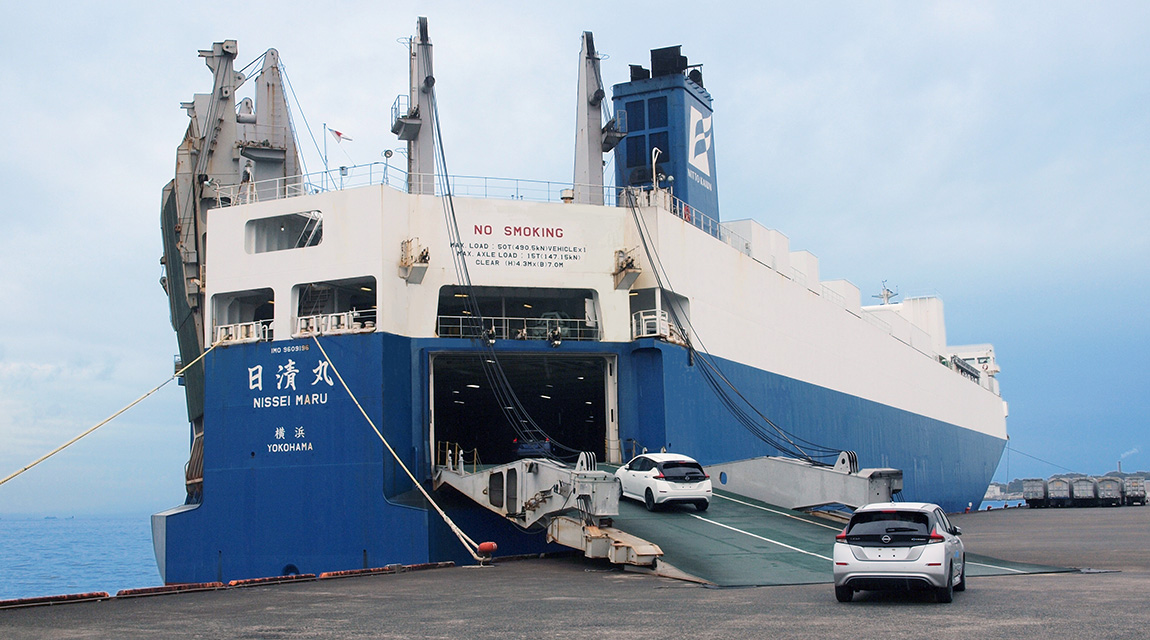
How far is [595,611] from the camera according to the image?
1237cm

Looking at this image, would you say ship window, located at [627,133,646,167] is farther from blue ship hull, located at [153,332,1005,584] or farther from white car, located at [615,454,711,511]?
white car, located at [615,454,711,511]

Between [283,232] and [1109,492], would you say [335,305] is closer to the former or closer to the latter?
[283,232]

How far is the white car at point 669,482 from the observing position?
2311 cm

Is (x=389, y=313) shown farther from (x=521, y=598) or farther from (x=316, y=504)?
(x=521, y=598)

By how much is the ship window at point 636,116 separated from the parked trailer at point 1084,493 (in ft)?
154

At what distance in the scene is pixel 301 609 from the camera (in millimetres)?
13016

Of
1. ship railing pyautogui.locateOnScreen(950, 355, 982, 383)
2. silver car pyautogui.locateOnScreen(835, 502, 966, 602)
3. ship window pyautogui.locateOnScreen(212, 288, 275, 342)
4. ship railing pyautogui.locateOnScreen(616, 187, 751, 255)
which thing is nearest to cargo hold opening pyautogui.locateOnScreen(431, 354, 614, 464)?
ship window pyautogui.locateOnScreen(212, 288, 275, 342)

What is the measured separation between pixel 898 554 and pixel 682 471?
1085cm

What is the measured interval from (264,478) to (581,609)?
1604 cm

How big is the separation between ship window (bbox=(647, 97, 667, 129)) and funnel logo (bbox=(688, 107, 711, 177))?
119 centimetres

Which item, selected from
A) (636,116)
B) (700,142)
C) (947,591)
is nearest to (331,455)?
(947,591)

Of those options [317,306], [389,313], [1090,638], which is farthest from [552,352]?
[1090,638]

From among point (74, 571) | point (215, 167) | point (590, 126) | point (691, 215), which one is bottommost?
point (74, 571)

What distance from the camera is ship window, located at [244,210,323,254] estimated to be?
29.0 metres
